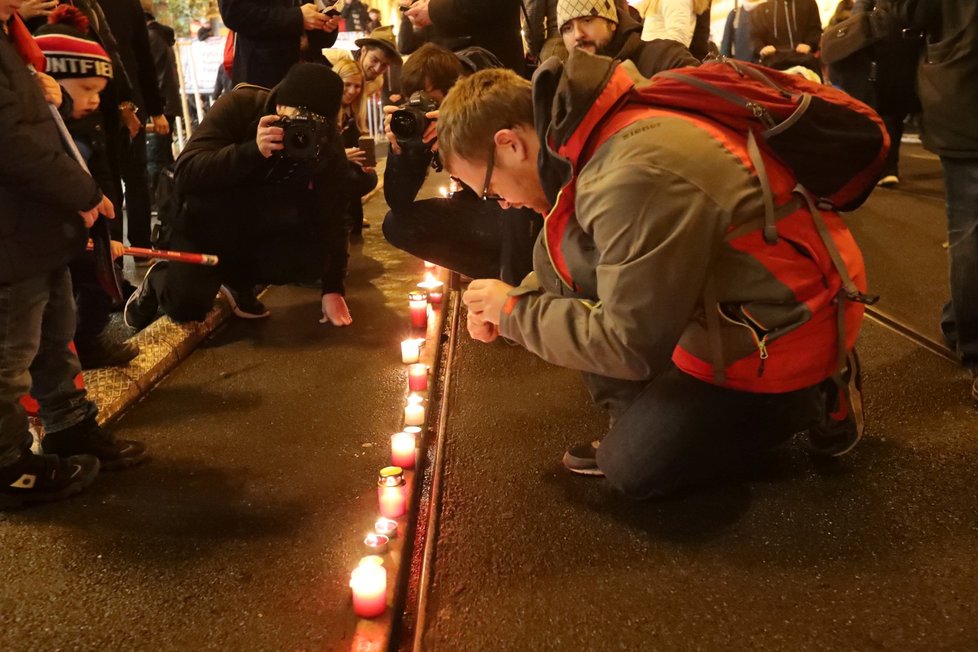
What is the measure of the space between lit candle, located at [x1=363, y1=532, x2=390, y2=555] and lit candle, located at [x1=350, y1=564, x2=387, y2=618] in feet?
0.58

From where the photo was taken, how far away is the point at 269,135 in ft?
9.93

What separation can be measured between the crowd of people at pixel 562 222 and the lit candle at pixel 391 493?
0.43 metres

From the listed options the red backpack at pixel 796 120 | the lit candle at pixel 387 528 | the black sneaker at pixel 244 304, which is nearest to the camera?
the red backpack at pixel 796 120

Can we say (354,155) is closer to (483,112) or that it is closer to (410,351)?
(410,351)

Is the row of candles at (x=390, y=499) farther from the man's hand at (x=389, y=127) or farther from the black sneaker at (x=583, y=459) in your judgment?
the man's hand at (x=389, y=127)

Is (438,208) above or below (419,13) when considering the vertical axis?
below

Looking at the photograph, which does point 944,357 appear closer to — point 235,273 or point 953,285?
point 953,285

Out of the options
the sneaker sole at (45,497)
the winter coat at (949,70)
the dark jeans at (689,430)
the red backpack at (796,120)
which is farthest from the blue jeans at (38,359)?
the winter coat at (949,70)

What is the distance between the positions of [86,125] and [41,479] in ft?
5.80

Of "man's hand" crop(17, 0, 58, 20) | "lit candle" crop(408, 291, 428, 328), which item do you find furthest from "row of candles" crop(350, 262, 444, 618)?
"man's hand" crop(17, 0, 58, 20)

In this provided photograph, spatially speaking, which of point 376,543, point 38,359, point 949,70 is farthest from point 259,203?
point 949,70

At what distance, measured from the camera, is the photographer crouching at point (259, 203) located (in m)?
3.13

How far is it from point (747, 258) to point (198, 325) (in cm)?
249

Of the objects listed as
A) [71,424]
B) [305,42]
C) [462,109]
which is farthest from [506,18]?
[71,424]
